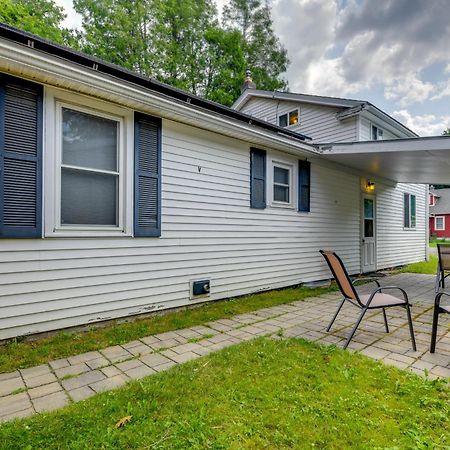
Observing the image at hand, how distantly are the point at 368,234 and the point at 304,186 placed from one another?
361cm

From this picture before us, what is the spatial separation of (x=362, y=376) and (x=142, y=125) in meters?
3.75

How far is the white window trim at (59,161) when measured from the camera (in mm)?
3279

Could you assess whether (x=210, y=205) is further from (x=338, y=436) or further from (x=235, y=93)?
(x=235, y=93)

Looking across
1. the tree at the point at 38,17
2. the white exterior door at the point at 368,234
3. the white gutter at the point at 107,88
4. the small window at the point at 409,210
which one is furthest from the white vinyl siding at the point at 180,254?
the tree at the point at 38,17

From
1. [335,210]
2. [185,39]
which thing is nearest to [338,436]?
[335,210]

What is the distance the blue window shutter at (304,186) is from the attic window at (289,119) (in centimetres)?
478

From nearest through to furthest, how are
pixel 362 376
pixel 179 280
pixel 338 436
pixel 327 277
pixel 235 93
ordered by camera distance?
pixel 338 436 → pixel 362 376 → pixel 179 280 → pixel 327 277 → pixel 235 93

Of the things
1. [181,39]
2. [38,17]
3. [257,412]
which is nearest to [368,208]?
[257,412]

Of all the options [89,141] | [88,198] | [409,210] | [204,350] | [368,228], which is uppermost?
[89,141]

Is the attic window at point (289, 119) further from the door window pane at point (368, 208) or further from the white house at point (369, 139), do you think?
the door window pane at point (368, 208)

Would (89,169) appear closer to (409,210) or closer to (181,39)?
(409,210)

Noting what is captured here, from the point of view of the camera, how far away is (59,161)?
3.38 m

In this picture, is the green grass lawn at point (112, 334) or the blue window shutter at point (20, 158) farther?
the blue window shutter at point (20, 158)

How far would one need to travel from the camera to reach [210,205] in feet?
16.3
